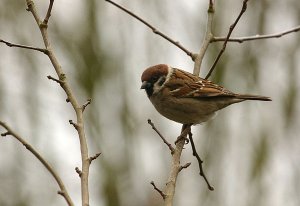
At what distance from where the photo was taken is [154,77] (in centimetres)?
489

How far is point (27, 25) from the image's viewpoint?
8.76 m

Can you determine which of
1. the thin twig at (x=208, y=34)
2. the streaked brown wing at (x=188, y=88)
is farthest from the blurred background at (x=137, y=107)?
the thin twig at (x=208, y=34)

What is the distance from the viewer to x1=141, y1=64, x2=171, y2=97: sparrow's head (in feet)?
15.9

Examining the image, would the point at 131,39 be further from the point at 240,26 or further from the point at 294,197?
the point at 294,197

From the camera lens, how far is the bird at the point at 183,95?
4898 mm

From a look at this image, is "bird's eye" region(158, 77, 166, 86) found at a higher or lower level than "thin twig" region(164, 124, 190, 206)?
higher

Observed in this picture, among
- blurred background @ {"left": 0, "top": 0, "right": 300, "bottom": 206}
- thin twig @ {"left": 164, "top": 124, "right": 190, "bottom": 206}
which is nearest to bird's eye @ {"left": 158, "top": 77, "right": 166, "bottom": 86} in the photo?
thin twig @ {"left": 164, "top": 124, "right": 190, "bottom": 206}

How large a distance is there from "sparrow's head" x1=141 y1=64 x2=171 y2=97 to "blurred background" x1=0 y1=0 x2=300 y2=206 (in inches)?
140

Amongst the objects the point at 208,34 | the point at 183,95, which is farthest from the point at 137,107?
the point at 208,34

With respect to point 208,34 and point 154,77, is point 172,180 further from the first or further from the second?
point 154,77

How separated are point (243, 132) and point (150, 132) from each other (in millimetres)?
1499

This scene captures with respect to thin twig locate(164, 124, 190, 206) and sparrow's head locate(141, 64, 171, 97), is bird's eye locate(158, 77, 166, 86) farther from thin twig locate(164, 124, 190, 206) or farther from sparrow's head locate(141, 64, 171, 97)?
thin twig locate(164, 124, 190, 206)

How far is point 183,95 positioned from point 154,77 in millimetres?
377

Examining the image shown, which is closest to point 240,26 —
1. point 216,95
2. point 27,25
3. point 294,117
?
point 294,117
